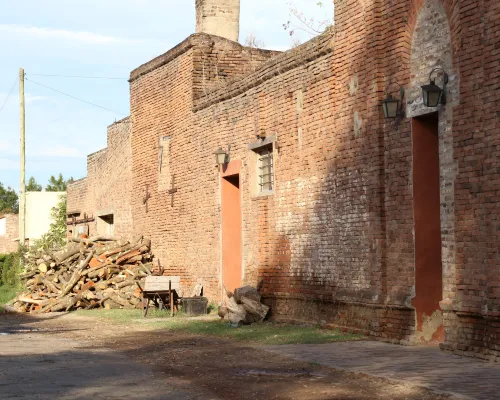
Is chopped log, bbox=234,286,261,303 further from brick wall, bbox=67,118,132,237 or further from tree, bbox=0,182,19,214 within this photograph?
tree, bbox=0,182,19,214

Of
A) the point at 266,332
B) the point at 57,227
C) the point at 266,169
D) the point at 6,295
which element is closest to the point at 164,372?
the point at 266,332

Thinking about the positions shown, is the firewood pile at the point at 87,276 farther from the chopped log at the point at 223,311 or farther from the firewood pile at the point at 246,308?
the firewood pile at the point at 246,308

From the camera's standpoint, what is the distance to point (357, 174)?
1471 cm

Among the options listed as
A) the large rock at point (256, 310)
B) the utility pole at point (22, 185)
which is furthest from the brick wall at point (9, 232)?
the large rock at point (256, 310)

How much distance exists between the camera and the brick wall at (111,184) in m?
27.0

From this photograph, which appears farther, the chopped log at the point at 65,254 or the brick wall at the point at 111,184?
the brick wall at the point at 111,184

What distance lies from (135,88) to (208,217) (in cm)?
665

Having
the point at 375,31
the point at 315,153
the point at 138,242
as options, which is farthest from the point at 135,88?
the point at 375,31

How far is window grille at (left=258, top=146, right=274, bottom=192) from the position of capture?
18.5 metres

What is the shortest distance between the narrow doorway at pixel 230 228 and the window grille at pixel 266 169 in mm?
1359

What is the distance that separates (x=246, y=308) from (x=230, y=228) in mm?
3347

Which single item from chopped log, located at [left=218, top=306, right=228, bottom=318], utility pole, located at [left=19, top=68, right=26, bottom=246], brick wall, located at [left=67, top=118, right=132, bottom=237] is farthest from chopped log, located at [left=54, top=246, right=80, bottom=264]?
utility pole, located at [left=19, top=68, right=26, bottom=246]

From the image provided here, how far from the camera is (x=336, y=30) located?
1545 centimetres

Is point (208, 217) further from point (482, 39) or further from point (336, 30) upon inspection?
point (482, 39)
